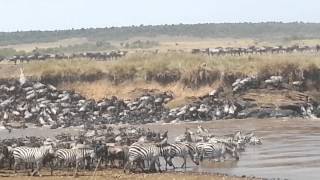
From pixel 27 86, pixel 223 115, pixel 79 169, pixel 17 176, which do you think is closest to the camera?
pixel 17 176

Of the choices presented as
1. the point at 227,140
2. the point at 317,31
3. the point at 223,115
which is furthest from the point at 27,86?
the point at 317,31

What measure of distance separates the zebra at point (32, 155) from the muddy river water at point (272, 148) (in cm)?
576

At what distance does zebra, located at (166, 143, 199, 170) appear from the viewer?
26609 mm

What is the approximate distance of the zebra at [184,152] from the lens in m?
26.6

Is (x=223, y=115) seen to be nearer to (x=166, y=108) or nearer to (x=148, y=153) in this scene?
Answer: (x=166, y=108)

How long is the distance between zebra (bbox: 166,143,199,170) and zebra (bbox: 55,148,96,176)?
312 centimetres

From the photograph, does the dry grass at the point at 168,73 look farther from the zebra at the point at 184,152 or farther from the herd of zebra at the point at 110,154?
the zebra at the point at 184,152

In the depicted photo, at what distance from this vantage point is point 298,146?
32.0 m

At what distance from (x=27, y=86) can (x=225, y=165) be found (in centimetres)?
2922

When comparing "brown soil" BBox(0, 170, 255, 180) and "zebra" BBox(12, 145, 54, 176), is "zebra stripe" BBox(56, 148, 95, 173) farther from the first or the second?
"brown soil" BBox(0, 170, 255, 180)

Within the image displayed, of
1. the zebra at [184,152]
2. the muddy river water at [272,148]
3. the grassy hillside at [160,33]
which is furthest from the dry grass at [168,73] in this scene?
the grassy hillside at [160,33]

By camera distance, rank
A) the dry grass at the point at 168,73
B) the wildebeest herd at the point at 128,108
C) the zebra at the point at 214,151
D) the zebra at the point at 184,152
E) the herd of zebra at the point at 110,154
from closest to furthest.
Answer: the herd of zebra at the point at 110,154, the zebra at the point at 184,152, the zebra at the point at 214,151, the wildebeest herd at the point at 128,108, the dry grass at the point at 168,73

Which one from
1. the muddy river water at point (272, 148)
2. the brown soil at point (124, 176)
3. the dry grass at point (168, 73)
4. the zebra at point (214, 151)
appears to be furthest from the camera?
the dry grass at point (168, 73)

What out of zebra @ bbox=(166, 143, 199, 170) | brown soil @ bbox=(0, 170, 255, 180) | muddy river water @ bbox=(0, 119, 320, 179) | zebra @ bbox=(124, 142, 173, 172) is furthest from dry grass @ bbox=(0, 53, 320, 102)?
brown soil @ bbox=(0, 170, 255, 180)
